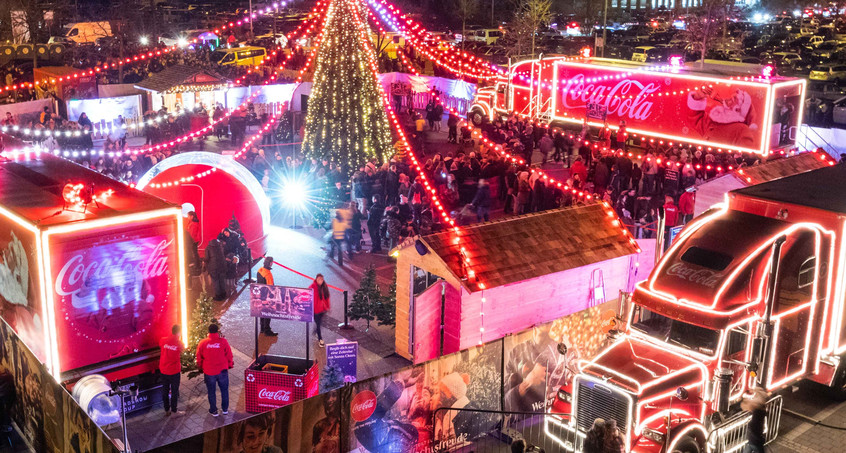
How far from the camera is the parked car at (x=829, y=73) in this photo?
131 ft

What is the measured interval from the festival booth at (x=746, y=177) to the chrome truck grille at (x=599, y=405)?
6.80 metres

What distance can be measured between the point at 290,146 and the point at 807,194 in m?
19.0

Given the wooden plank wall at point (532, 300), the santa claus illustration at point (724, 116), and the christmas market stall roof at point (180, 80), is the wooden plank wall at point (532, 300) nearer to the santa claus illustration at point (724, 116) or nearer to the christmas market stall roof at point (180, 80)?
the santa claus illustration at point (724, 116)

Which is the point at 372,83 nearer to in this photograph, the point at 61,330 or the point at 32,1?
the point at 61,330

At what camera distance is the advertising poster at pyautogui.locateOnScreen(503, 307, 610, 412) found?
35.8ft

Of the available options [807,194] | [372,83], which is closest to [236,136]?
[372,83]

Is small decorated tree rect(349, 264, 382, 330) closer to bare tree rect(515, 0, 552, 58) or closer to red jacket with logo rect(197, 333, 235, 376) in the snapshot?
red jacket with logo rect(197, 333, 235, 376)

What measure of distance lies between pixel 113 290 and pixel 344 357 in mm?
3147

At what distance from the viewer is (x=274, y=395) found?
1133cm

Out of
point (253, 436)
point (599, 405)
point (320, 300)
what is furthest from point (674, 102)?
point (253, 436)

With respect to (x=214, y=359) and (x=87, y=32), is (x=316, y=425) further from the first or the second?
(x=87, y=32)

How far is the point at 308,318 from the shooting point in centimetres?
1189

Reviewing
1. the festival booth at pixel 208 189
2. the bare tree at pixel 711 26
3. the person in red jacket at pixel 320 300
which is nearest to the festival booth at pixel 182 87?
the festival booth at pixel 208 189

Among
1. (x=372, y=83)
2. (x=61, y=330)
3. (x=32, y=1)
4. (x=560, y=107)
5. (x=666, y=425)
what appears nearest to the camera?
(x=666, y=425)
